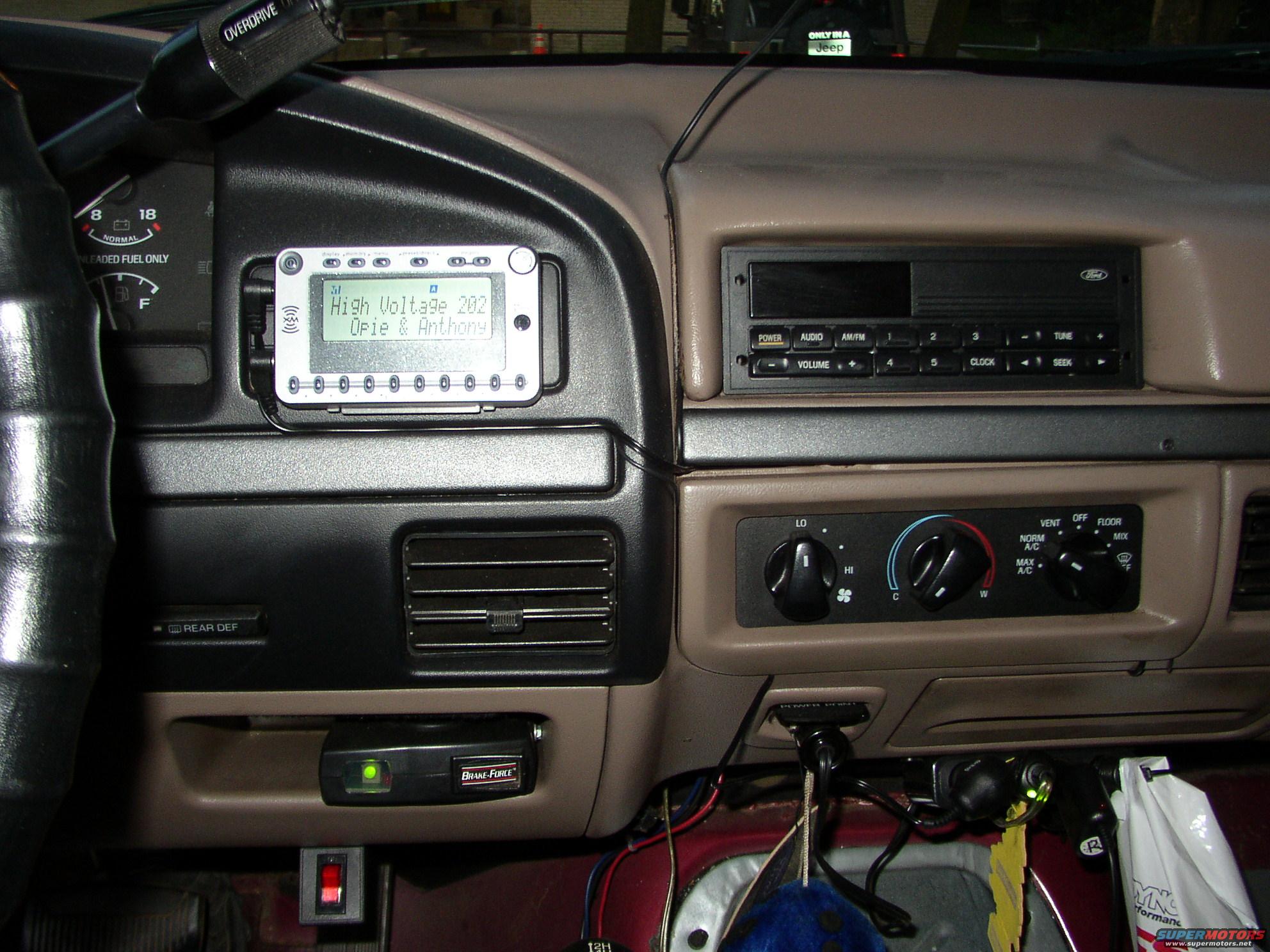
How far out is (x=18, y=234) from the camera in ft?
1.57

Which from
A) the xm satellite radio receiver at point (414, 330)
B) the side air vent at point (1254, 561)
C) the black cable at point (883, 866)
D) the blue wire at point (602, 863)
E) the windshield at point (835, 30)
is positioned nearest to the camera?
the xm satellite radio receiver at point (414, 330)

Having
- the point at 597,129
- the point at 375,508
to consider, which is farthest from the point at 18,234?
the point at 597,129

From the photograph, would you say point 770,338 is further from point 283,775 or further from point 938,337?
point 283,775

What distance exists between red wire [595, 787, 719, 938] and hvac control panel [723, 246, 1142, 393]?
0.74 metres

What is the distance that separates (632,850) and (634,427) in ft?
2.67

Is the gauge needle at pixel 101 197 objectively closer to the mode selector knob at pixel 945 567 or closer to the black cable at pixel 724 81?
the black cable at pixel 724 81

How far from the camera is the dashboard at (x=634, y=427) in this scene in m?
0.81

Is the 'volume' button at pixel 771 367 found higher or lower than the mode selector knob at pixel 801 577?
higher

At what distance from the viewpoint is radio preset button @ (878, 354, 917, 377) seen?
86 cm

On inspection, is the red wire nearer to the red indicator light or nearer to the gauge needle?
the red indicator light

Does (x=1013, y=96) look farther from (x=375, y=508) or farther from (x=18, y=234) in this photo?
(x=18, y=234)

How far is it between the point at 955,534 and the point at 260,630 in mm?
693

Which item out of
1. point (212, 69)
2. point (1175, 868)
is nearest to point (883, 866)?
point (1175, 868)

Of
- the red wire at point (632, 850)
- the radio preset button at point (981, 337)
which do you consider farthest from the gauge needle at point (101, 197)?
the red wire at point (632, 850)
